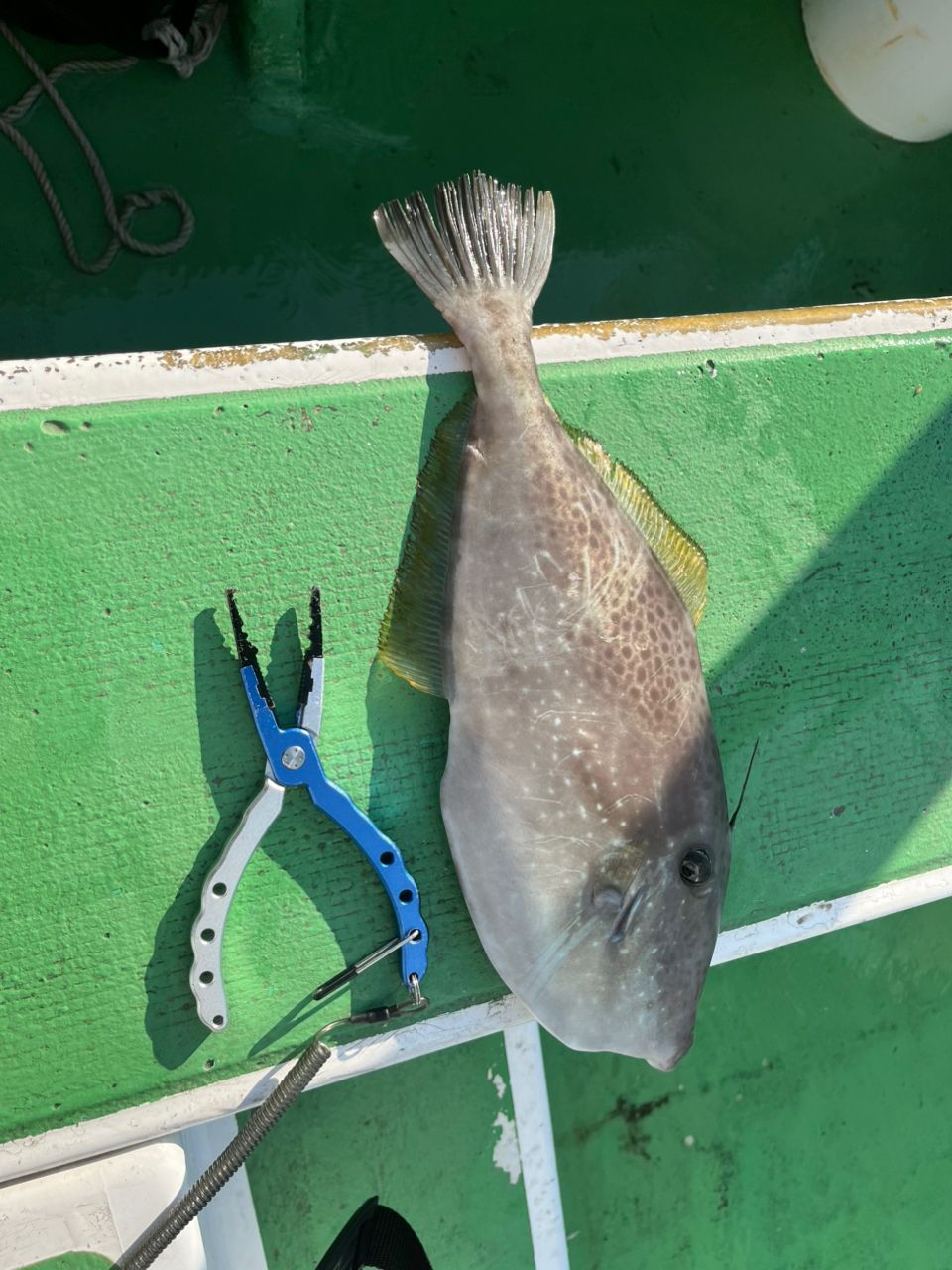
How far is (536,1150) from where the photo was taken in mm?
2629

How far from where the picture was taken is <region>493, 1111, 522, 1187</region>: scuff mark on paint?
260 centimetres

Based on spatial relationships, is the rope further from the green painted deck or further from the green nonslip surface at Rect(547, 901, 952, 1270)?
the green nonslip surface at Rect(547, 901, 952, 1270)

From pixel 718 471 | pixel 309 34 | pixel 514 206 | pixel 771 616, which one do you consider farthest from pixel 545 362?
pixel 309 34

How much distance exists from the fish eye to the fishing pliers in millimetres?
601

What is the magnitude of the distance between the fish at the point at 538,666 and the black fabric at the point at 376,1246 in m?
0.60

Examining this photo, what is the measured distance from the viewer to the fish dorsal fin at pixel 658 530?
2002 mm

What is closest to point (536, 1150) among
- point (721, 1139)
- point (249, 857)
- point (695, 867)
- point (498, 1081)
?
point (498, 1081)

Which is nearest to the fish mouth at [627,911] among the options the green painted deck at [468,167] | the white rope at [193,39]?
the green painted deck at [468,167]

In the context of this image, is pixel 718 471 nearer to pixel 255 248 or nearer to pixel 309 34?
pixel 255 248

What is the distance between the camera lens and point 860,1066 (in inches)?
118

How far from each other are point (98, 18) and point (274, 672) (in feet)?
5.59

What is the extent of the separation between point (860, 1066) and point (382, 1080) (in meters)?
1.52

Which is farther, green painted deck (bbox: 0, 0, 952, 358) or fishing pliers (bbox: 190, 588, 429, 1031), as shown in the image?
green painted deck (bbox: 0, 0, 952, 358)

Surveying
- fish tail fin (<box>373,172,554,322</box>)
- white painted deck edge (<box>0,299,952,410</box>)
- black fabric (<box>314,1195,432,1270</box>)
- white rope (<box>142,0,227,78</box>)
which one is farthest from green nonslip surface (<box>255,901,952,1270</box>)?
white rope (<box>142,0,227,78</box>)
